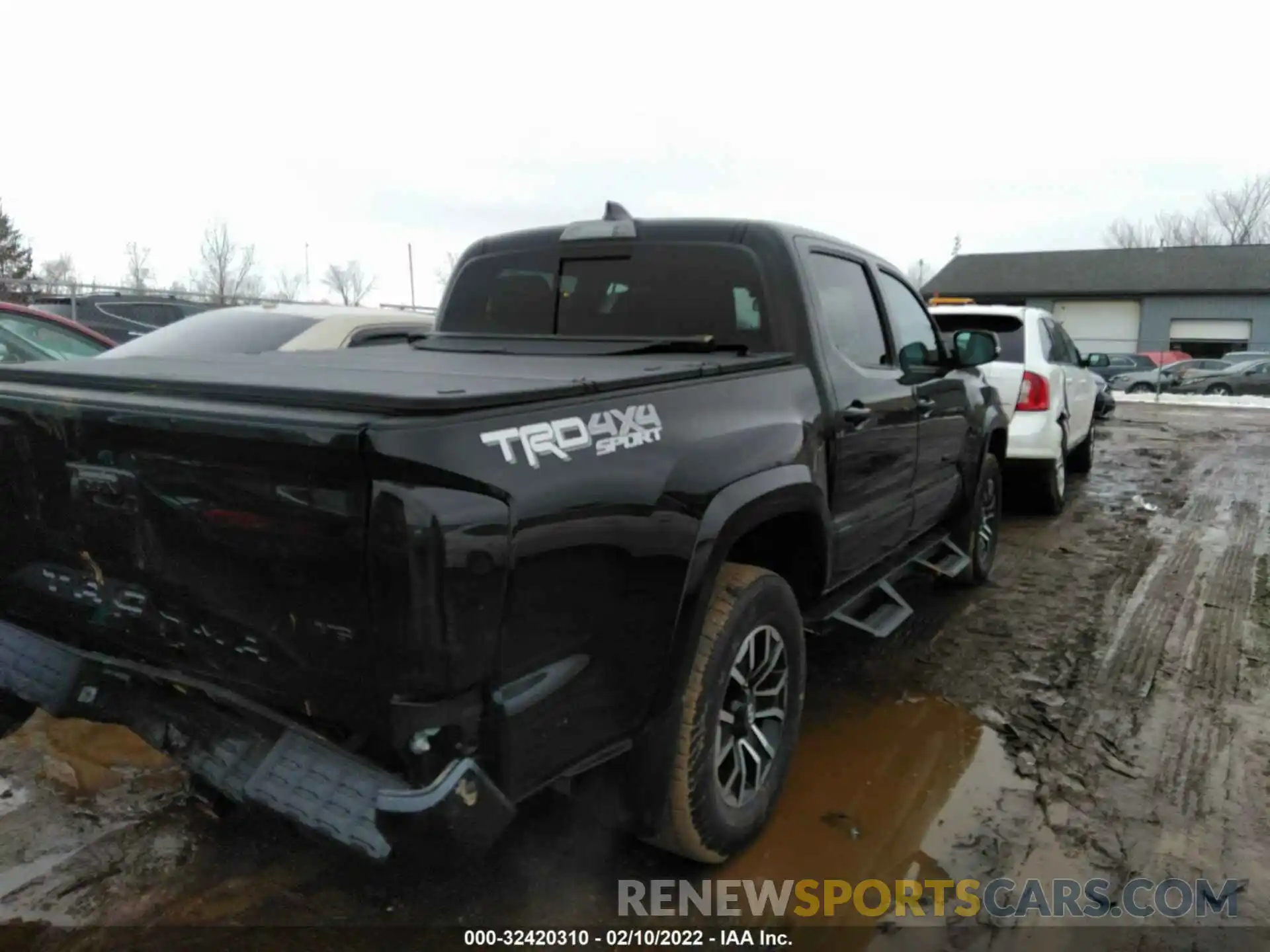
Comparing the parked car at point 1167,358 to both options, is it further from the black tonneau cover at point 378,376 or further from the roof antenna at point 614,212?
the black tonneau cover at point 378,376

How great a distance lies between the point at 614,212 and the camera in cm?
393

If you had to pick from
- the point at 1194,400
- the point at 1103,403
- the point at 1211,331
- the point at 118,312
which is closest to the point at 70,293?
the point at 118,312

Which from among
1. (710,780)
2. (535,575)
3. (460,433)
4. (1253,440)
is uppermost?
(460,433)

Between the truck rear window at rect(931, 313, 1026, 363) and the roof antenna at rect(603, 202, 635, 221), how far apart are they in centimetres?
425

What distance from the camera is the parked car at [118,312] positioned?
12992 mm

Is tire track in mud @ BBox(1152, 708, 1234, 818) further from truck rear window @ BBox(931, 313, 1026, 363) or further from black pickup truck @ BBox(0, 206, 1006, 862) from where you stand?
truck rear window @ BBox(931, 313, 1026, 363)

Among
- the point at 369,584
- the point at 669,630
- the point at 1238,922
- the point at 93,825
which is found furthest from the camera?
the point at 93,825

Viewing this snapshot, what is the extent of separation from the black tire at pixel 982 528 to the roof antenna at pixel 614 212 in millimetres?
2777

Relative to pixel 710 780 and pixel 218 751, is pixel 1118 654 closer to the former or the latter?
pixel 710 780

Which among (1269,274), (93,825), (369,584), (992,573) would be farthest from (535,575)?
(1269,274)

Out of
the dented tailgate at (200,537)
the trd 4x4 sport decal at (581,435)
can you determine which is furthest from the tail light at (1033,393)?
the dented tailgate at (200,537)

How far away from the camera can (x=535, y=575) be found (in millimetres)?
1979

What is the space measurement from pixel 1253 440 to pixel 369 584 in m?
15.9

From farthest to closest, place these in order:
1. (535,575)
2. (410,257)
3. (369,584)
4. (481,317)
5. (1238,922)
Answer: (410,257)
(481,317)
(1238,922)
(535,575)
(369,584)
